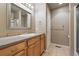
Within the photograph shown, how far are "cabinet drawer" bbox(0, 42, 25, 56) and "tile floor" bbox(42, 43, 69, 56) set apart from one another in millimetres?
376

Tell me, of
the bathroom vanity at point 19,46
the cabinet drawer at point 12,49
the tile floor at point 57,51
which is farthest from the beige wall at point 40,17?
the cabinet drawer at point 12,49

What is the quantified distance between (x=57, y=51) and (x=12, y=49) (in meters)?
0.74

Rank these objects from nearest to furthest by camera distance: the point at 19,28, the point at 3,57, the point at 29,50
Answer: the point at 3,57 → the point at 29,50 → the point at 19,28

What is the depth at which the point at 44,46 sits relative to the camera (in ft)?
6.57

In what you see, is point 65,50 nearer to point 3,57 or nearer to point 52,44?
point 52,44

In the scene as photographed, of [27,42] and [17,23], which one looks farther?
[17,23]

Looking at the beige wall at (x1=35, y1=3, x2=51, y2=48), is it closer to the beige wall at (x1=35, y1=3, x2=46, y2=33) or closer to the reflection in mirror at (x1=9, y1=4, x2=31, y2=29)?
the beige wall at (x1=35, y1=3, x2=46, y2=33)

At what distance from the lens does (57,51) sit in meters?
1.72

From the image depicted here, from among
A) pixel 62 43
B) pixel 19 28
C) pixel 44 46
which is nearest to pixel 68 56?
pixel 62 43

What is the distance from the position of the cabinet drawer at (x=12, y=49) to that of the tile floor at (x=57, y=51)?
1.23ft

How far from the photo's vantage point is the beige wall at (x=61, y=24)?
1.73 meters

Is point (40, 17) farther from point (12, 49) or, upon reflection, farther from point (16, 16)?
point (12, 49)

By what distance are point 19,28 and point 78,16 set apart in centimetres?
113

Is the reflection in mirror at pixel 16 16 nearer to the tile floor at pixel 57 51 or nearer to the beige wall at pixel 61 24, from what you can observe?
the beige wall at pixel 61 24
